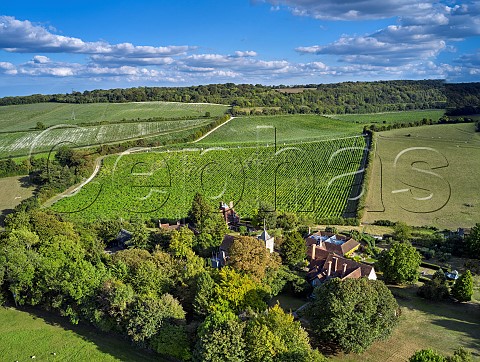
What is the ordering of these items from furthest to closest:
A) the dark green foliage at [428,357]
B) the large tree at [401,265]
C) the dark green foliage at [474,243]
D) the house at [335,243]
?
the house at [335,243] < the dark green foliage at [474,243] < the large tree at [401,265] < the dark green foliage at [428,357]

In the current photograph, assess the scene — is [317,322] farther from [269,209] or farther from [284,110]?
[284,110]

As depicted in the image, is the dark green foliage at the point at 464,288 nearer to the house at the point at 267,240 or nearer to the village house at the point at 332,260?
the village house at the point at 332,260

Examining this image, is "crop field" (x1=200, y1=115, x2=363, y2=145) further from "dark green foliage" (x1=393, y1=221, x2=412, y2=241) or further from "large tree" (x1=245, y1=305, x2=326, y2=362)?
"large tree" (x1=245, y1=305, x2=326, y2=362)

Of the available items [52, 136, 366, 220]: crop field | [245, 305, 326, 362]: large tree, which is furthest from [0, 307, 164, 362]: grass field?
[52, 136, 366, 220]: crop field

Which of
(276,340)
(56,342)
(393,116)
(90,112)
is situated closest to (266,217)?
(276,340)

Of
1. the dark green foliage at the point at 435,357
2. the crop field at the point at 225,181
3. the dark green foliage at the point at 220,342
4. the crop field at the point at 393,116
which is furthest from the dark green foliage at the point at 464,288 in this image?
the crop field at the point at 393,116

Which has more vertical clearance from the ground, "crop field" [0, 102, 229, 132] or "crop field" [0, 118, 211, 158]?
"crop field" [0, 102, 229, 132]
